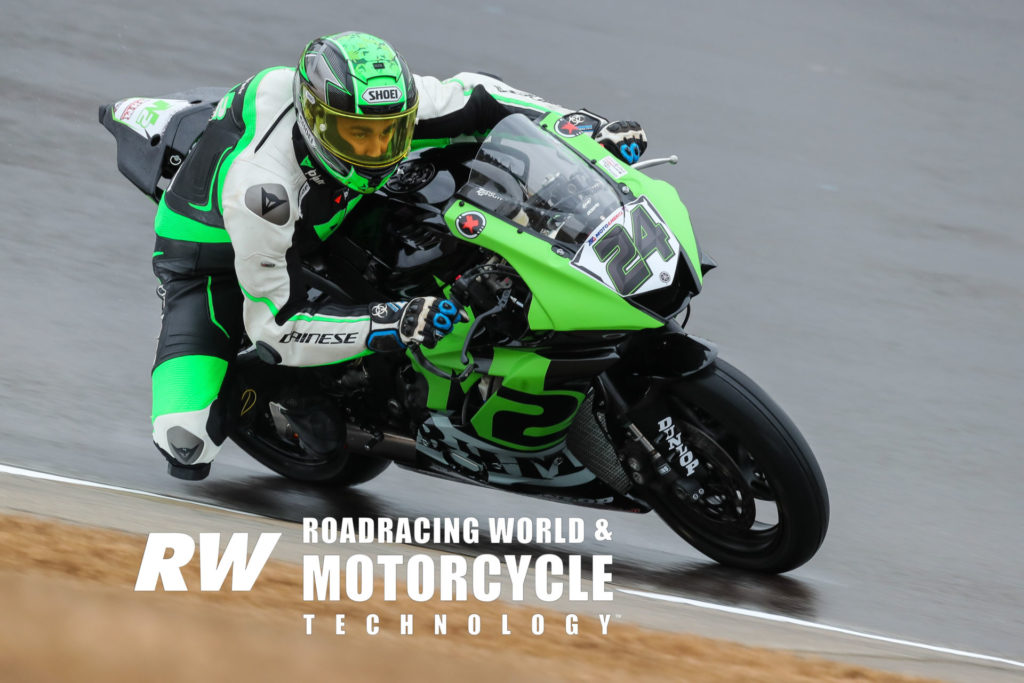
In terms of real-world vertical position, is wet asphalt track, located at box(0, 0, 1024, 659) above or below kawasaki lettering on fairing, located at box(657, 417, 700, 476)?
below

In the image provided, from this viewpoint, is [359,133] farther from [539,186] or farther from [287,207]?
[539,186]

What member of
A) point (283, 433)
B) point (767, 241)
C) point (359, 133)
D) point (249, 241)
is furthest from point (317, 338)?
point (767, 241)

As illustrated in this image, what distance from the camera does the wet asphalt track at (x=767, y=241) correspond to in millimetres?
5012

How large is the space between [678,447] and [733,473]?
204 millimetres

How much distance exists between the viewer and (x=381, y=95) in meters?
3.96

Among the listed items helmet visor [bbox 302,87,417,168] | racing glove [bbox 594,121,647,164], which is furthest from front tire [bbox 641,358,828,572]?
helmet visor [bbox 302,87,417,168]

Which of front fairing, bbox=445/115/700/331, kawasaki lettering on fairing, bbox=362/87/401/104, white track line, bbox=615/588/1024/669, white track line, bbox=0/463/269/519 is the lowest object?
white track line, bbox=0/463/269/519

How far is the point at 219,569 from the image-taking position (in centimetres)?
297

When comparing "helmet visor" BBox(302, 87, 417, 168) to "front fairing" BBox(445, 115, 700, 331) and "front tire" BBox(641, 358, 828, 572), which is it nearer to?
"front fairing" BBox(445, 115, 700, 331)

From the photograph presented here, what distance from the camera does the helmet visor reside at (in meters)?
3.97

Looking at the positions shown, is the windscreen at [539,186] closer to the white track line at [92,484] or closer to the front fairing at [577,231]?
the front fairing at [577,231]

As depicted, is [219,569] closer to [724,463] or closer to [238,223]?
[238,223]

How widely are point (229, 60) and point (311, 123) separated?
5.58 meters

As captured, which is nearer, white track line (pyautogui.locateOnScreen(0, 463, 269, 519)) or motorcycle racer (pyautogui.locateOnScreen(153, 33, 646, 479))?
motorcycle racer (pyautogui.locateOnScreen(153, 33, 646, 479))
